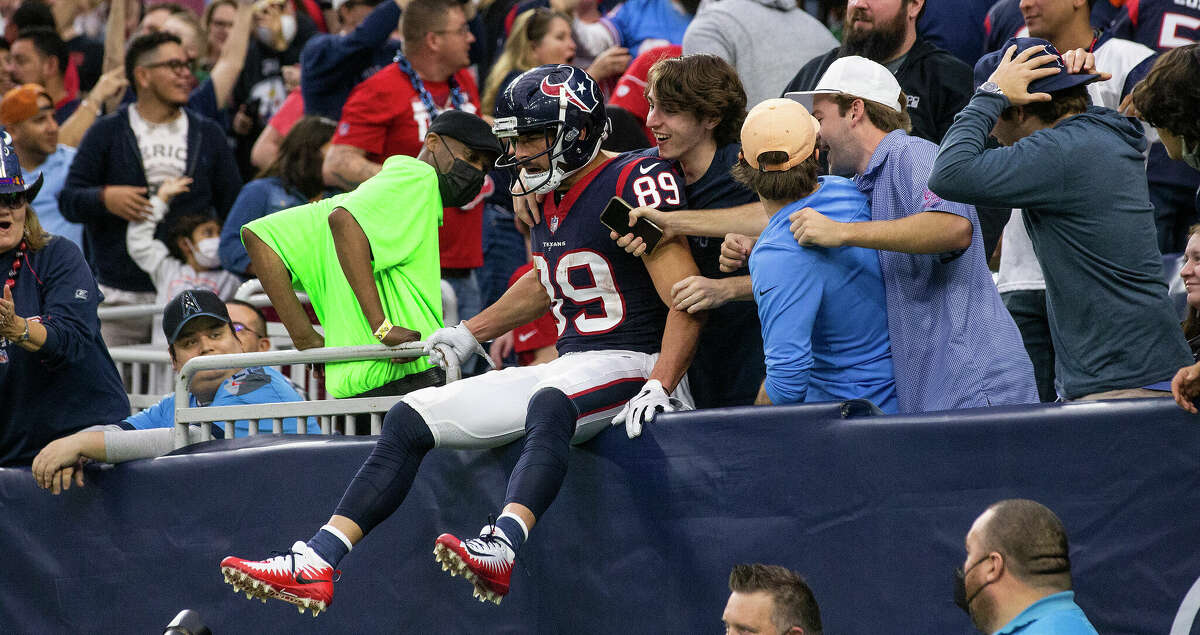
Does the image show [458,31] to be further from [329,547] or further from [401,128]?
[329,547]

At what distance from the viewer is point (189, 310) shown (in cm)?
630

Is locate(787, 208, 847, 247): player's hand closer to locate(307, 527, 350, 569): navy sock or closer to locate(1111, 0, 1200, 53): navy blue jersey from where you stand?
locate(307, 527, 350, 569): navy sock

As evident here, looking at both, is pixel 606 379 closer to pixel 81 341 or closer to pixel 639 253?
pixel 639 253

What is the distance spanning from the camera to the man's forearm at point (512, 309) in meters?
5.69

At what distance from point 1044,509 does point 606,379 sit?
5.74 ft

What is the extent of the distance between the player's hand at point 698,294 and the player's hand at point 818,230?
49 centimetres

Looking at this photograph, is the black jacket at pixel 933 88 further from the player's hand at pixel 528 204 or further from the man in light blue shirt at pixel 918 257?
the player's hand at pixel 528 204

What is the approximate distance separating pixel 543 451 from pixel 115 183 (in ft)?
17.0

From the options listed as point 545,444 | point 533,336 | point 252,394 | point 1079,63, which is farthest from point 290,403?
point 1079,63

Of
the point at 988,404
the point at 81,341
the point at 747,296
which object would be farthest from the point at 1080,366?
the point at 81,341

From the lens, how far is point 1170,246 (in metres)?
6.50

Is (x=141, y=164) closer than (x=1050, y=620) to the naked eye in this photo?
No

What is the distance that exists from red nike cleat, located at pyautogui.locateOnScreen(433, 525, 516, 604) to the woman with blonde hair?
9.09ft

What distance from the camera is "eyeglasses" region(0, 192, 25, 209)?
247 inches
